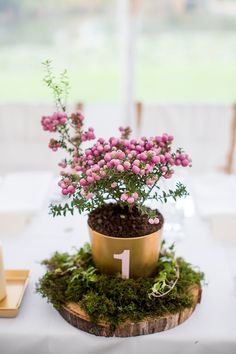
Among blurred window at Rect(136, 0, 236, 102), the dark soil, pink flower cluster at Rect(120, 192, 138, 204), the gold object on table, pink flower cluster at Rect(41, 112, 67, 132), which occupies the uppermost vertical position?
blurred window at Rect(136, 0, 236, 102)

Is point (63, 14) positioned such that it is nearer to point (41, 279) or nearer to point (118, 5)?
point (118, 5)

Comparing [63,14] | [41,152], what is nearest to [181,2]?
[63,14]

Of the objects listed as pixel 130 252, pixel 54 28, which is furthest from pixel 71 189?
pixel 54 28

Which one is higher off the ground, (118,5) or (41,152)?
(118,5)

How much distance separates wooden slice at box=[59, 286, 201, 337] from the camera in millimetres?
929

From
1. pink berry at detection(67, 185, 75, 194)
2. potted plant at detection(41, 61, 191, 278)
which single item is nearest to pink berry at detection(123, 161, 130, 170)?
potted plant at detection(41, 61, 191, 278)

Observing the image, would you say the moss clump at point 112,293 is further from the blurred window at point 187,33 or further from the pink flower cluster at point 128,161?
the blurred window at point 187,33

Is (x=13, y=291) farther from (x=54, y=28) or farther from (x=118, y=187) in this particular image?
(x=54, y=28)

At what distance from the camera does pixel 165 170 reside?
35.9 inches

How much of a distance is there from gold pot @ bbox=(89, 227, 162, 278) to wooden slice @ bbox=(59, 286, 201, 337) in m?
0.12

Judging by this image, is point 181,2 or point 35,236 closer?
point 35,236

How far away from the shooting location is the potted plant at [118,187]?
880 mm

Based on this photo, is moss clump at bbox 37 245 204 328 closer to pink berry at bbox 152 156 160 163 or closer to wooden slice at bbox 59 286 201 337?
wooden slice at bbox 59 286 201 337

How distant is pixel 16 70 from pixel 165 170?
6754 millimetres
